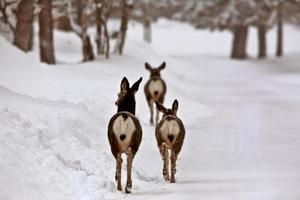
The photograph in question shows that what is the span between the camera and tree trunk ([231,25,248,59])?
45281 millimetres

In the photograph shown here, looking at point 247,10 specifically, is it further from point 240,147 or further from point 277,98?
point 240,147

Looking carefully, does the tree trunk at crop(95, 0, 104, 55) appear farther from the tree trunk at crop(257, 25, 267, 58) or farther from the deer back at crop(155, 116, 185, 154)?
the tree trunk at crop(257, 25, 267, 58)

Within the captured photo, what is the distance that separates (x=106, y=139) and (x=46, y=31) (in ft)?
31.8

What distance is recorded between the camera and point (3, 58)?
18562 mm

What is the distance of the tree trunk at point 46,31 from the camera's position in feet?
72.4

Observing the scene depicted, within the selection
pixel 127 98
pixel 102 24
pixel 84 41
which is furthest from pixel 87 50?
pixel 127 98

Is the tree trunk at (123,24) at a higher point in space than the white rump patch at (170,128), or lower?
higher

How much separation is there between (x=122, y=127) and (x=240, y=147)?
16.4 ft

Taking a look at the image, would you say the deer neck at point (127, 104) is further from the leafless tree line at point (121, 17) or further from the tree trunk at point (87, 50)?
the tree trunk at point (87, 50)

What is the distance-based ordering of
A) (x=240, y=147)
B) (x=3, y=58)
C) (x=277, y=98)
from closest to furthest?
(x=240, y=147) → (x=3, y=58) → (x=277, y=98)

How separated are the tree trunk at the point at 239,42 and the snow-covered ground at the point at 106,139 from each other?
17901 millimetres

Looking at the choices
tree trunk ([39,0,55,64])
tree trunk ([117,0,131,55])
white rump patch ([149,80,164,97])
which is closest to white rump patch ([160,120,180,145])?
white rump patch ([149,80,164,97])

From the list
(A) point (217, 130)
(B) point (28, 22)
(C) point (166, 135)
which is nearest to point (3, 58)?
(B) point (28, 22)

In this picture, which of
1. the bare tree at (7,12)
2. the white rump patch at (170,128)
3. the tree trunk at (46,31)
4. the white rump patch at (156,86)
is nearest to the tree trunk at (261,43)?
the bare tree at (7,12)
